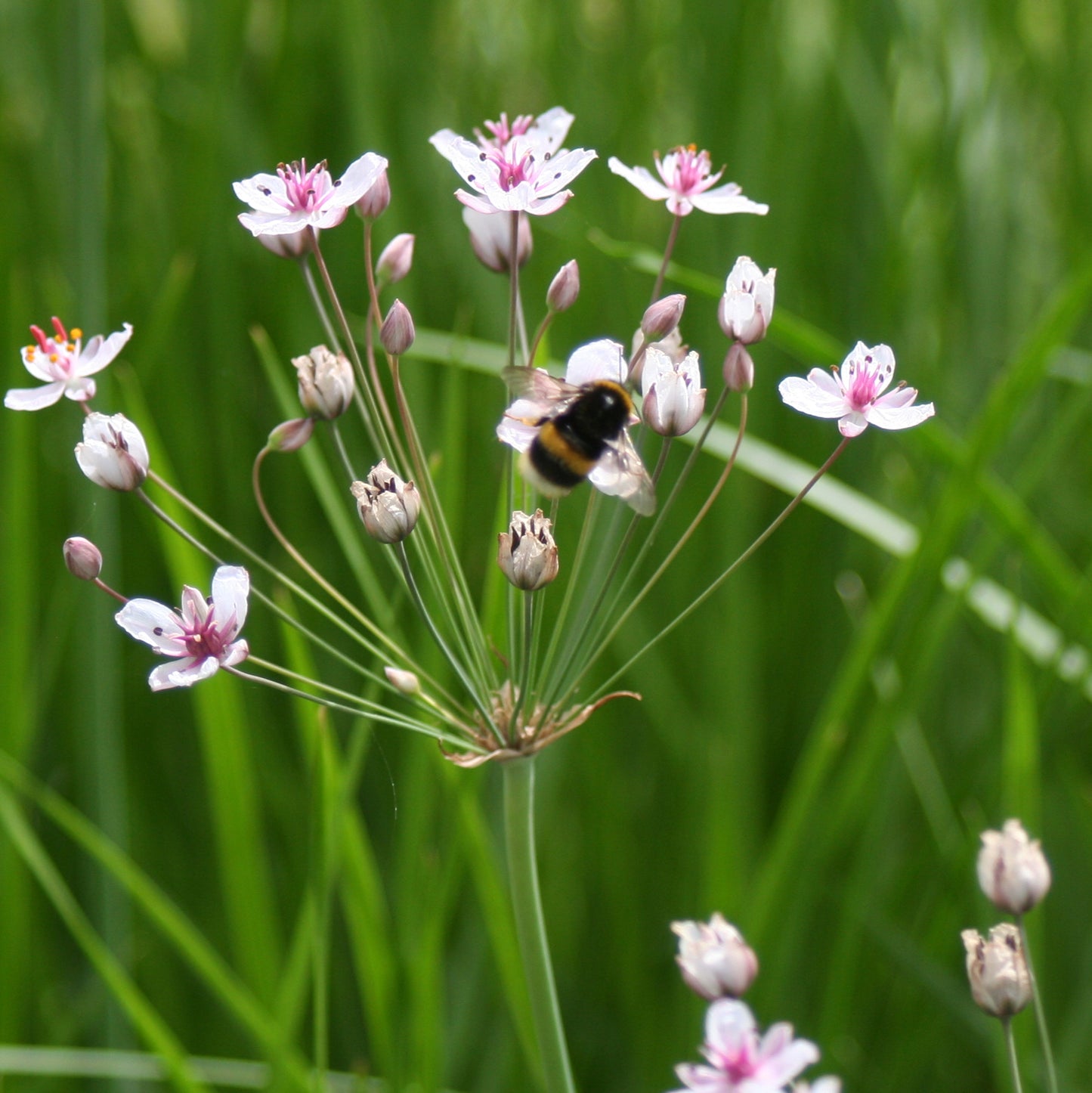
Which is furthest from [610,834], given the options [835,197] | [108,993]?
[835,197]

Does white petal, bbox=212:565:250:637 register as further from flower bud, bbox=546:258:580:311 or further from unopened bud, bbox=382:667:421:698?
flower bud, bbox=546:258:580:311

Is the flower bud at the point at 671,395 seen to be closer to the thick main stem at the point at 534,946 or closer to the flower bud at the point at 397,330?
the flower bud at the point at 397,330

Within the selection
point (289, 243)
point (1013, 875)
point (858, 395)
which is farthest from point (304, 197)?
point (1013, 875)

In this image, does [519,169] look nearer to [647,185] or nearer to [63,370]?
[647,185]

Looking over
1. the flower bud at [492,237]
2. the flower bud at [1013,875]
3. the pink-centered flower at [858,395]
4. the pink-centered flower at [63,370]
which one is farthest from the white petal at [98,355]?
the flower bud at [1013,875]

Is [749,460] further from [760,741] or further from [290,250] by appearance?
[290,250]
